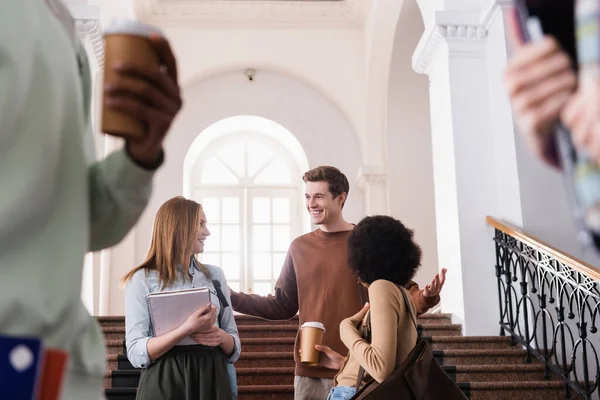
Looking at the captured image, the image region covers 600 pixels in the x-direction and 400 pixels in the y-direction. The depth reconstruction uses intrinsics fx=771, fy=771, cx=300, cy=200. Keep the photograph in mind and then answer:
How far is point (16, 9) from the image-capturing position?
3.71ft

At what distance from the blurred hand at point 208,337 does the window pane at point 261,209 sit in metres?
10.1

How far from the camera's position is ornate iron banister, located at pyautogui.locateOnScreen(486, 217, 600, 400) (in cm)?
537

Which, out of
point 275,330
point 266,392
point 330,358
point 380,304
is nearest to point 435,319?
point 275,330

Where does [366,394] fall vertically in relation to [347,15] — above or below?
below

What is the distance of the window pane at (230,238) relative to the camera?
1312cm

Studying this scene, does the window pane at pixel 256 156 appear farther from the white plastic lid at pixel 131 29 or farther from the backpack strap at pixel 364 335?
A: the white plastic lid at pixel 131 29

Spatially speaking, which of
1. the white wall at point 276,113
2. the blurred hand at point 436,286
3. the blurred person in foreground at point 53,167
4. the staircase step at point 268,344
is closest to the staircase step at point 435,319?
the staircase step at point 268,344

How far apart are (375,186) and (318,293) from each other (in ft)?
26.9

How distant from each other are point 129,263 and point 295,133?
3395 millimetres

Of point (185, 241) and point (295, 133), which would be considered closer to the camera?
point (185, 241)

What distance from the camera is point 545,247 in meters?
5.62

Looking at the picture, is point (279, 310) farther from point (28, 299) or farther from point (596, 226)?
point (596, 226)

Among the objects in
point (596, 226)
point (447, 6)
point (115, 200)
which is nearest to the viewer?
point (596, 226)

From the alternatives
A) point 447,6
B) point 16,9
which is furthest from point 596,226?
point 447,6
